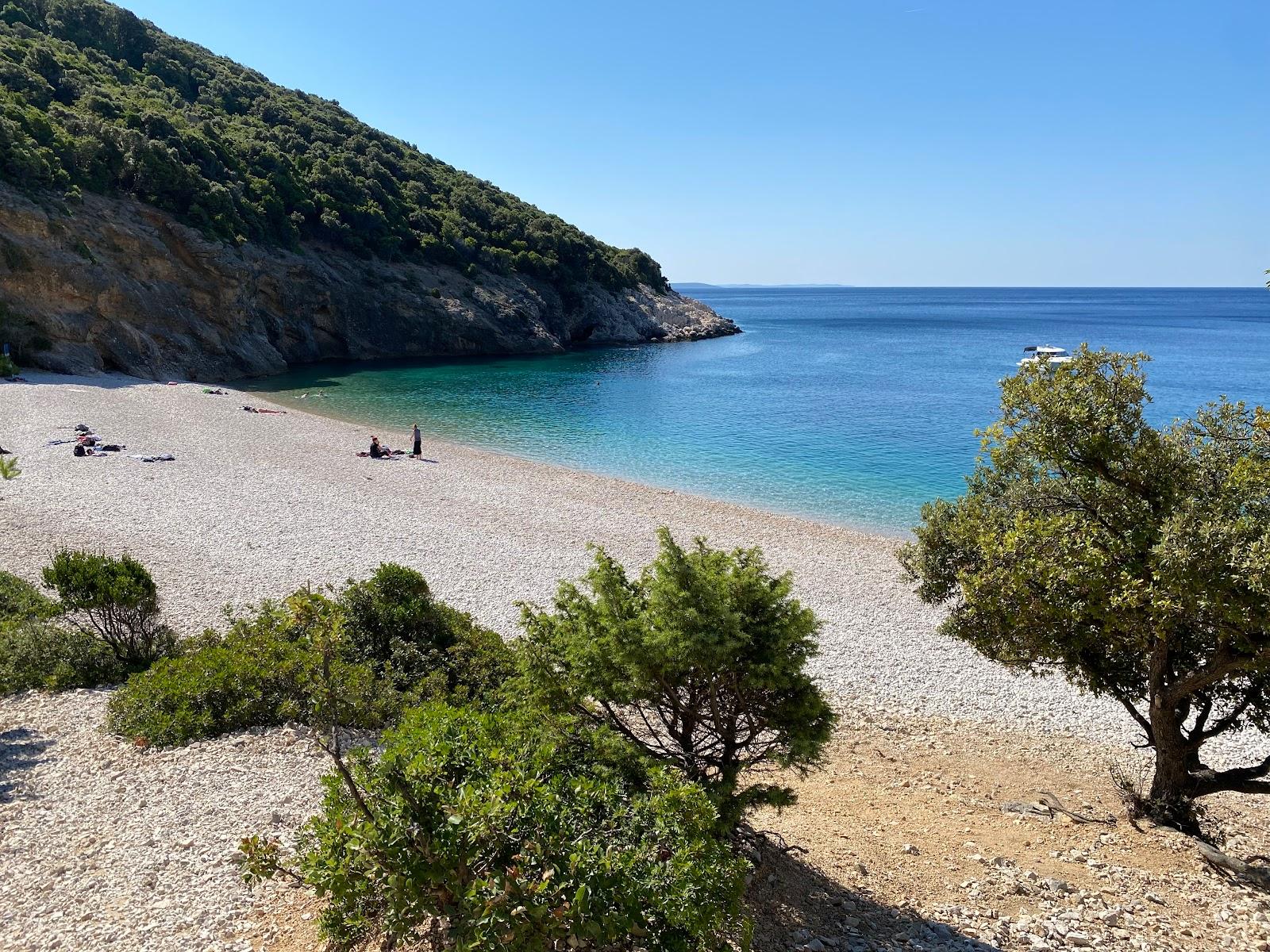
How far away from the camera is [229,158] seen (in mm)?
60906

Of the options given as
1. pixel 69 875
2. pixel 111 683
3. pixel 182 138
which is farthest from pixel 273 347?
pixel 69 875

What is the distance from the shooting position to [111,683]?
10.8m

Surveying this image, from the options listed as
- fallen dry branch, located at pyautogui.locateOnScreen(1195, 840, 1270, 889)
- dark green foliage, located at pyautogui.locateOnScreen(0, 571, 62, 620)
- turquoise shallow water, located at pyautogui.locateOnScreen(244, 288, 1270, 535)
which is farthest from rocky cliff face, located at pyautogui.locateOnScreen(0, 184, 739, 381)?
fallen dry branch, located at pyautogui.locateOnScreen(1195, 840, 1270, 889)

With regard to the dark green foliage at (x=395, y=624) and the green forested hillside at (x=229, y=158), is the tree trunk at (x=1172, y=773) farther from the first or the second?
the green forested hillside at (x=229, y=158)

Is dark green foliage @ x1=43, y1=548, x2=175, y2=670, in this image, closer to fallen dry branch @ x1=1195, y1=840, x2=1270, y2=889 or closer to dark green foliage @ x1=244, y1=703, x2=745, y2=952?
dark green foliage @ x1=244, y1=703, x2=745, y2=952

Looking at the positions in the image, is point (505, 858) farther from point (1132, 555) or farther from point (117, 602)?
point (117, 602)

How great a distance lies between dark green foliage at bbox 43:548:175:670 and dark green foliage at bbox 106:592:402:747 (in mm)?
1413

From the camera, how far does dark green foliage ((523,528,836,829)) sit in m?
6.28

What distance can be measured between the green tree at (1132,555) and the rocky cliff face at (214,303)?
5096 cm

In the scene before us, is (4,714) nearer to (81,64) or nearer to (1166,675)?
(1166,675)

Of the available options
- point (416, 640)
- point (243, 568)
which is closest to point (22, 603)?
point (243, 568)

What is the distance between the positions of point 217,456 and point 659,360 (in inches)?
2100

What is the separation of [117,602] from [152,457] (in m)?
19.6

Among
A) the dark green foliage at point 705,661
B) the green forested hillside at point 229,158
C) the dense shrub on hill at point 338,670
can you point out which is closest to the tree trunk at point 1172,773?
the dark green foliage at point 705,661
